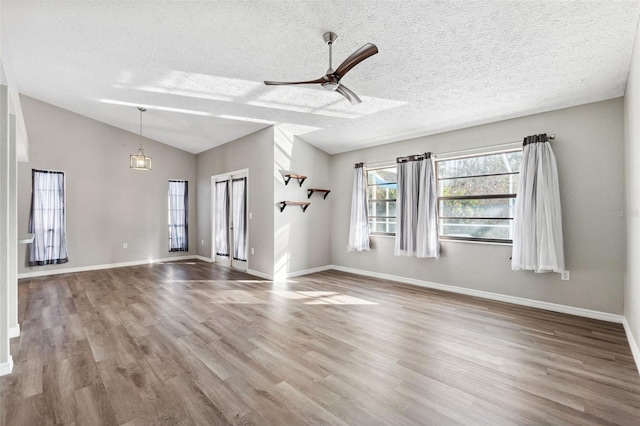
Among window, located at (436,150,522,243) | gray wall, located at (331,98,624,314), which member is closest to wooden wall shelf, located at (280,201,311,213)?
window, located at (436,150,522,243)

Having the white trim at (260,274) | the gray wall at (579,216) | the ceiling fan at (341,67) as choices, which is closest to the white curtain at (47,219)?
the white trim at (260,274)

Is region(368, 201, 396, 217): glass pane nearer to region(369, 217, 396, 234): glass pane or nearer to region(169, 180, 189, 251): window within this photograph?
region(369, 217, 396, 234): glass pane

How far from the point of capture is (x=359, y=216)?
230 inches

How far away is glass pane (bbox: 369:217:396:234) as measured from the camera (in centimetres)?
566

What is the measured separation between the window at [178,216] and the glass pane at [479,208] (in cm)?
660

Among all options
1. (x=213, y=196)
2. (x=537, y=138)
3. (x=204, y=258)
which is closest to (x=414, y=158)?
(x=537, y=138)

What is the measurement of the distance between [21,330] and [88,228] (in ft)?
12.6

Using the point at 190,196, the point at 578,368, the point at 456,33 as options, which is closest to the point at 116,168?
the point at 190,196

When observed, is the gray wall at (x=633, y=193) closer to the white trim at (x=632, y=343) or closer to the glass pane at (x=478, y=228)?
the white trim at (x=632, y=343)

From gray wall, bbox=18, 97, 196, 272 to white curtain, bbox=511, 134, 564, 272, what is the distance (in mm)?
6494

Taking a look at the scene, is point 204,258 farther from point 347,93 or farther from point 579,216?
point 579,216

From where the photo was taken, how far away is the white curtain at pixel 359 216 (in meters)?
5.81

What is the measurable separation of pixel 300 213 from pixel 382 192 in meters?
1.74

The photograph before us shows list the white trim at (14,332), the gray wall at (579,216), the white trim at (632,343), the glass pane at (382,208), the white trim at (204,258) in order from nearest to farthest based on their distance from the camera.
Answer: the white trim at (632,343)
the white trim at (14,332)
the gray wall at (579,216)
the glass pane at (382,208)
the white trim at (204,258)
